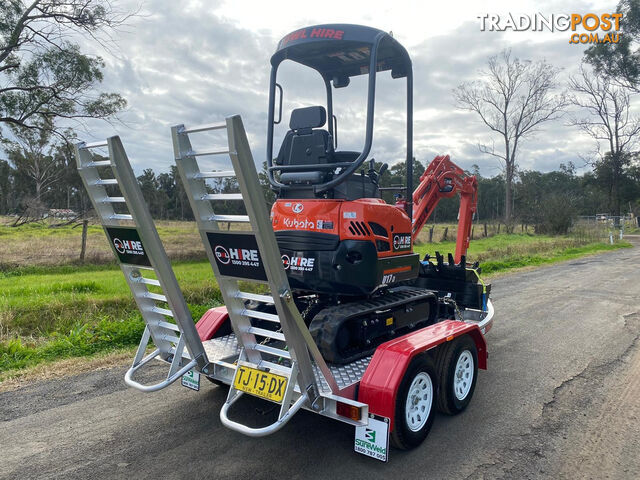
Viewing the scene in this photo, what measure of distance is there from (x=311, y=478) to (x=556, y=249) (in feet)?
71.1

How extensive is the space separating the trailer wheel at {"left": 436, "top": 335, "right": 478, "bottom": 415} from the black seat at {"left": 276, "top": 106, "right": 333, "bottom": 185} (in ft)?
6.73

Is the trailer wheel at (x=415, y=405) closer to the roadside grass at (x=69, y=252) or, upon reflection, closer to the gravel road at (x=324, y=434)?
the gravel road at (x=324, y=434)

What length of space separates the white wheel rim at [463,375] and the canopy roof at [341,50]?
305cm

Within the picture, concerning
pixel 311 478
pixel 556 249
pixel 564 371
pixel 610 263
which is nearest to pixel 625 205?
pixel 556 249

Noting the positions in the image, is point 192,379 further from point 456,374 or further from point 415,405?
point 456,374

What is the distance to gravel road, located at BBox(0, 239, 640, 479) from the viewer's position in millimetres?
3539

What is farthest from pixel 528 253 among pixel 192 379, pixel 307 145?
pixel 192 379

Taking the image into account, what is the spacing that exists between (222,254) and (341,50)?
268cm

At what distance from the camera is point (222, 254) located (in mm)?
3355

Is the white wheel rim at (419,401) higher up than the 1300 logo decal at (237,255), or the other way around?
the 1300 logo decal at (237,255)

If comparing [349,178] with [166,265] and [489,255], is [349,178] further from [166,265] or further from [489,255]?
[489,255]

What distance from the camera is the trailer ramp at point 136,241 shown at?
3330 millimetres

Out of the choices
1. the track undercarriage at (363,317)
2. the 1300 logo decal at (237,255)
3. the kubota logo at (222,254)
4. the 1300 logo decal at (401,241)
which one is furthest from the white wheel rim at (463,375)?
the kubota logo at (222,254)

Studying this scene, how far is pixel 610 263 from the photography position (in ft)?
54.4
